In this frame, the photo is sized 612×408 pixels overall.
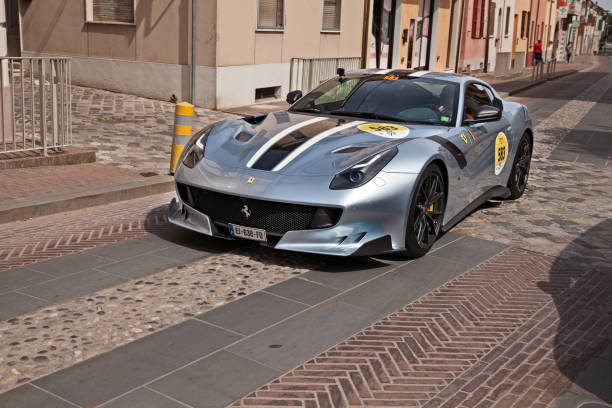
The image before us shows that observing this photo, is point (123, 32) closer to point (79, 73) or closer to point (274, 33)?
point (79, 73)

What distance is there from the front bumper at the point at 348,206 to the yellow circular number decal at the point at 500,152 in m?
2.22

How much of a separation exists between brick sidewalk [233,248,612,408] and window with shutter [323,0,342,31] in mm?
15149

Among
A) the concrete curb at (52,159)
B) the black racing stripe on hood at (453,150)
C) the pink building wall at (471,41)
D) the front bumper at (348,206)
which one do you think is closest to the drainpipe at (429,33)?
the pink building wall at (471,41)

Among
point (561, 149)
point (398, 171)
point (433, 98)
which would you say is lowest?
point (561, 149)

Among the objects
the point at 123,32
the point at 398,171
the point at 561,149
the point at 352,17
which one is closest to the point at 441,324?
the point at 398,171

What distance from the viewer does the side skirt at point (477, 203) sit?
6.65 metres

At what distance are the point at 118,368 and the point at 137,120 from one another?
990 centimetres

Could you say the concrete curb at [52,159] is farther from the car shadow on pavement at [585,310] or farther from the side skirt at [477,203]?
the car shadow on pavement at [585,310]

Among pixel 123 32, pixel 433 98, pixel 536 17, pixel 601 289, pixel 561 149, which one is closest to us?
pixel 601 289

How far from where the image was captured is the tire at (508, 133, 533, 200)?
840 centimetres

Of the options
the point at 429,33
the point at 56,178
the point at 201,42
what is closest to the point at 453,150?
the point at 56,178

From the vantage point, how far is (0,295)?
4949mm

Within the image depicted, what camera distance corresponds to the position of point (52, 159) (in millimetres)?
9008

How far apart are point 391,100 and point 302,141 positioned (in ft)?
4.50
